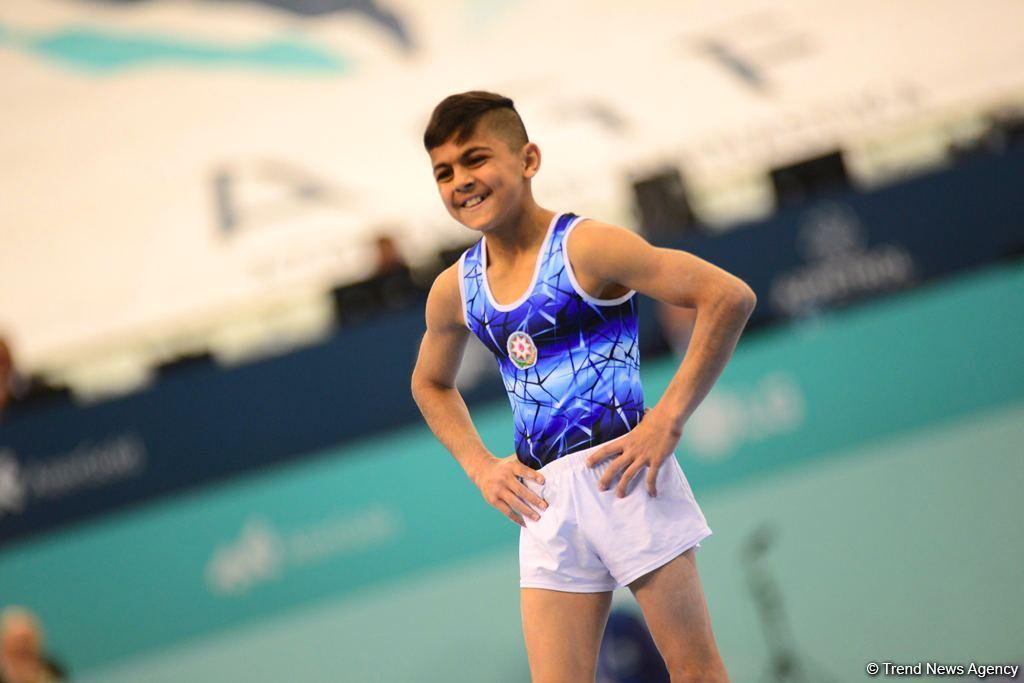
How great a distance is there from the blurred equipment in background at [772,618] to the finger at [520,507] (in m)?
1.78

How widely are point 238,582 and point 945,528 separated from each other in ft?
13.1

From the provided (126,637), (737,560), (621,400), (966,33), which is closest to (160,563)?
(126,637)

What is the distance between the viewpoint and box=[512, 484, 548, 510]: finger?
8.59 feet

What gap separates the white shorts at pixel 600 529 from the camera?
2547mm

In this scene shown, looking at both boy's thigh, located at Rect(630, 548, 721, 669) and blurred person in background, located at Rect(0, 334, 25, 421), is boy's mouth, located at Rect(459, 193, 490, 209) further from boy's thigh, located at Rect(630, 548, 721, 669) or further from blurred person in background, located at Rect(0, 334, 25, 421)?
blurred person in background, located at Rect(0, 334, 25, 421)

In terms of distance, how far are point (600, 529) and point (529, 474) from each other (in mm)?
212

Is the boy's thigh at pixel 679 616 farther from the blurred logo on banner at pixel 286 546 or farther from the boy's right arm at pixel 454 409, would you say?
the blurred logo on banner at pixel 286 546

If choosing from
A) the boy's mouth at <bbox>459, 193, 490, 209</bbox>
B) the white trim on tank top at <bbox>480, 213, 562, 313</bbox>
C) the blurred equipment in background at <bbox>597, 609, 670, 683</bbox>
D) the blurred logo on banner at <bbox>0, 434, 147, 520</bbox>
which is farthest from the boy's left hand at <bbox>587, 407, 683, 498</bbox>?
the blurred logo on banner at <bbox>0, 434, 147, 520</bbox>

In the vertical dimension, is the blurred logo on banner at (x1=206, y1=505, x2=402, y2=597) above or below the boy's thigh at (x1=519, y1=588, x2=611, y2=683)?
below

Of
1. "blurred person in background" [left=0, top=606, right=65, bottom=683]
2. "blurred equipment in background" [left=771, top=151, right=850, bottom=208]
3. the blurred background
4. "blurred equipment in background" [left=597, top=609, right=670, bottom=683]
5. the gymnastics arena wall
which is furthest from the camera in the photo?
"blurred equipment in background" [left=771, top=151, right=850, bottom=208]

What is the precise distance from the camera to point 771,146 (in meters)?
10.3

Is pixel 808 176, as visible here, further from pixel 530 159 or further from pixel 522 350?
pixel 522 350

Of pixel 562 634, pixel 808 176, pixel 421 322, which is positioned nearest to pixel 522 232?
pixel 562 634

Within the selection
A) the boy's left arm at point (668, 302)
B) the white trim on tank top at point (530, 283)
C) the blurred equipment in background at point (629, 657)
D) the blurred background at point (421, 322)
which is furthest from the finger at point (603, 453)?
the blurred background at point (421, 322)
